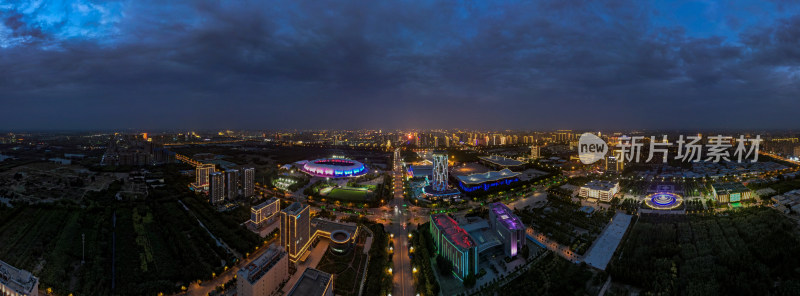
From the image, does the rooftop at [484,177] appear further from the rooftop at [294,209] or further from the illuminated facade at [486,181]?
the rooftop at [294,209]

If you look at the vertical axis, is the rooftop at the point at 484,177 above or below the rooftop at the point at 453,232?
above

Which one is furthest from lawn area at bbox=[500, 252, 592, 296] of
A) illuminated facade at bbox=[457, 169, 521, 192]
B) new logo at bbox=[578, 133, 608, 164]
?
new logo at bbox=[578, 133, 608, 164]

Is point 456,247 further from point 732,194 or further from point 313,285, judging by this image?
point 732,194

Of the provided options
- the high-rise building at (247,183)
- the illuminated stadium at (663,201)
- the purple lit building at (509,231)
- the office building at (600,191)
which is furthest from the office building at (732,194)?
the high-rise building at (247,183)

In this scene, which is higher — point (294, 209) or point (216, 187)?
point (294, 209)

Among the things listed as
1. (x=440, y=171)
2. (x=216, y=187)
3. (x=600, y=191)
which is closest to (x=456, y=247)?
(x=440, y=171)

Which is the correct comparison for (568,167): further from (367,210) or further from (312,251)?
(312,251)

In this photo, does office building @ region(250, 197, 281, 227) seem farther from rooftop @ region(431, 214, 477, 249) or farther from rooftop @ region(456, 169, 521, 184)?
rooftop @ region(456, 169, 521, 184)
